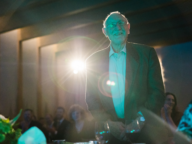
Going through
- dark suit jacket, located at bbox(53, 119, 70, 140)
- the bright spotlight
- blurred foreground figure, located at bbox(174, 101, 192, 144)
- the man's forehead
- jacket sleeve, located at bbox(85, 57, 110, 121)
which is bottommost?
dark suit jacket, located at bbox(53, 119, 70, 140)

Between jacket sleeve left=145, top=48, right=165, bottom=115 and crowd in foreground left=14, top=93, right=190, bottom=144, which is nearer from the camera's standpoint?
jacket sleeve left=145, top=48, right=165, bottom=115

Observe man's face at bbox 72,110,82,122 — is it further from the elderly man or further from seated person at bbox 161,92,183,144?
the elderly man

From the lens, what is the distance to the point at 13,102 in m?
9.29

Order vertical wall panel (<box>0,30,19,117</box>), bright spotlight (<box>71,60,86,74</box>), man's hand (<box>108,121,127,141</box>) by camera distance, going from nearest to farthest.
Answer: man's hand (<box>108,121,127,141</box>) → vertical wall panel (<box>0,30,19,117</box>) → bright spotlight (<box>71,60,86,74</box>)

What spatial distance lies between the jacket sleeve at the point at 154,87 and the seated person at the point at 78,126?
3.75m

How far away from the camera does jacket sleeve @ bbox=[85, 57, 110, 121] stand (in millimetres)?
1760

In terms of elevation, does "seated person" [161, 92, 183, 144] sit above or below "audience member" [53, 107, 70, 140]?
above

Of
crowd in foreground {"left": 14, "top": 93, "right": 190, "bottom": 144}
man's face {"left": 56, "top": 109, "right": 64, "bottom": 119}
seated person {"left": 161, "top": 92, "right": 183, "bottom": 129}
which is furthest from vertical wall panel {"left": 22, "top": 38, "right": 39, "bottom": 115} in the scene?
seated person {"left": 161, "top": 92, "right": 183, "bottom": 129}

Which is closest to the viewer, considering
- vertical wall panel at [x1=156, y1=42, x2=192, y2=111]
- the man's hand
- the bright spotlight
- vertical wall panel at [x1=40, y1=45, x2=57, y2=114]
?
the man's hand

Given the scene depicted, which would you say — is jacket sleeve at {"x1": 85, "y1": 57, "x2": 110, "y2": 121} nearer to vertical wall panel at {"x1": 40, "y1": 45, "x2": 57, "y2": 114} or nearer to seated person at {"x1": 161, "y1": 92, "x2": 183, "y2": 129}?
seated person at {"x1": 161, "y1": 92, "x2": 183, "y2": 129}

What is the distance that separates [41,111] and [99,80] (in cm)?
1025

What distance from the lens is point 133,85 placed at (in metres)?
1.82

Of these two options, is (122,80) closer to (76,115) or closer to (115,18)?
(115,18)

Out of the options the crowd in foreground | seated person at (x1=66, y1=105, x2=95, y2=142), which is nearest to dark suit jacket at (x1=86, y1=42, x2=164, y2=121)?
the crowd in foreground
